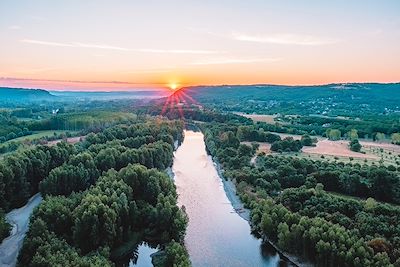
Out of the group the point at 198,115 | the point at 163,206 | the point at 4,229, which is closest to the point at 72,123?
the point at 198,115

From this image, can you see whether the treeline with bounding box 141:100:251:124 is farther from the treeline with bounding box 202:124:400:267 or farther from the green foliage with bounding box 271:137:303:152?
the treeline with bounding box 202:124:400:267

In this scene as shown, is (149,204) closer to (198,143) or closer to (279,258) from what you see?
(279,258)

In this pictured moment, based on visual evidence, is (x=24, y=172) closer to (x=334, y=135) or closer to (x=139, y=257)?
(x=139, y=257)

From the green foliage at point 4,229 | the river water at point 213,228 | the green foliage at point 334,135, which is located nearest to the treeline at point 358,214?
the river water at point 213,228

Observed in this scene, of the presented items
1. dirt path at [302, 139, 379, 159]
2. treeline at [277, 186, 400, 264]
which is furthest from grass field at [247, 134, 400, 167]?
treeline at [277, 186, 400, 264]

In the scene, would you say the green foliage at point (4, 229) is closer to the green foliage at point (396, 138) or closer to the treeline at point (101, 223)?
the treeline at point (101, 223)

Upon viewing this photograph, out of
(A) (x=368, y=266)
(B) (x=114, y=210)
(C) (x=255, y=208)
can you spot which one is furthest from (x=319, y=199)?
(B) (x=114, y=210)
